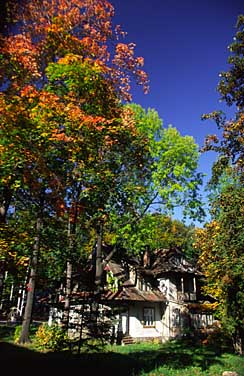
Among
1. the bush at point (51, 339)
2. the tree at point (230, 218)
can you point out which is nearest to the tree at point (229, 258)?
the tree at point (230, 218)

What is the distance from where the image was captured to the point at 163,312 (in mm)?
27266

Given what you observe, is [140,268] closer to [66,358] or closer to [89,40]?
[66,358]

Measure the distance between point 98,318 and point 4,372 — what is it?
335 centimetres

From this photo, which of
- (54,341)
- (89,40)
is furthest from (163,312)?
(89,40)

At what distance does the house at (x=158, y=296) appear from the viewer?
24.3 metres

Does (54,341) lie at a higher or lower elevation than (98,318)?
lower

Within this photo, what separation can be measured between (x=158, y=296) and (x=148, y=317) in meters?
2.13

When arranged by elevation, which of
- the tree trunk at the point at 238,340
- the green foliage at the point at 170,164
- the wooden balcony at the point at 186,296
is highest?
the green foliage at the point at 170,164

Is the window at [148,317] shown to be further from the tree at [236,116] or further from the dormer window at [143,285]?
the tree at [236,116]

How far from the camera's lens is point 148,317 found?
26.1 meters

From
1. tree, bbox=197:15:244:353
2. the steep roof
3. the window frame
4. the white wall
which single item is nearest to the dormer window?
the steep roof

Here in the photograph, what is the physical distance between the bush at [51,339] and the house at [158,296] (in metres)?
7.61

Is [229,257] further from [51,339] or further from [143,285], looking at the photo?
[143,285]

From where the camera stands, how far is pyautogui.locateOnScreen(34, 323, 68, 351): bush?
15102mm
